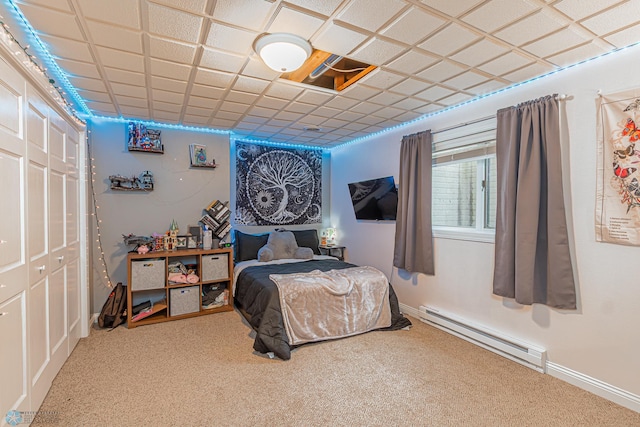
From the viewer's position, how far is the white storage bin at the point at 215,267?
3.81 meters

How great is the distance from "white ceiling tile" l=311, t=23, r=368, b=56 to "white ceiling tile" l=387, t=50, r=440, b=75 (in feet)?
1.26

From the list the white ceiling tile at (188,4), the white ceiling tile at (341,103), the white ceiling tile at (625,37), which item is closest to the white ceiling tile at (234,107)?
the white ceiling tile at (341,103)

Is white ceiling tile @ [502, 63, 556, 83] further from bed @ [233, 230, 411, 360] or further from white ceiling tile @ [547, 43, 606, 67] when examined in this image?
bed @ [233, 230, 411, 360]

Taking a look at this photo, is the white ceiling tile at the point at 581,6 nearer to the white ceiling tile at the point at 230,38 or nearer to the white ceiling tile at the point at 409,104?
the white ceiling tile at the point at 409,104

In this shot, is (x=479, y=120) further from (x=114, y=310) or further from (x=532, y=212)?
(x=114, y=310)

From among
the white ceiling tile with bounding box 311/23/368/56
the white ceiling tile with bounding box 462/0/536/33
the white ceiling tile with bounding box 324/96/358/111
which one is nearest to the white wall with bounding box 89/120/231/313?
the white ceiling tile with bounding box 324/96/358/111

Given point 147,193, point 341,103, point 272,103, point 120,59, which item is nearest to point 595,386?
point 341,103

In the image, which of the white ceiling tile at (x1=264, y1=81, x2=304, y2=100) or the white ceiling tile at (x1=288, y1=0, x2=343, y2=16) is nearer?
the white ceiling tile at (x1=288, y1=0, x2=343, y2=16)

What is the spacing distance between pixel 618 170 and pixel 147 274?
4331 millimetres

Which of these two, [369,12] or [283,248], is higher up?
[369,12]

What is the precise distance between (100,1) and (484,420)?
10.6ft

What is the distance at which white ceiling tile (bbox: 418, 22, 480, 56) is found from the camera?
1.87m

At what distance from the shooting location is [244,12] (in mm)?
1707

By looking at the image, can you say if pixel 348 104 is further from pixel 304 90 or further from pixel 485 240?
pixel 485 240
